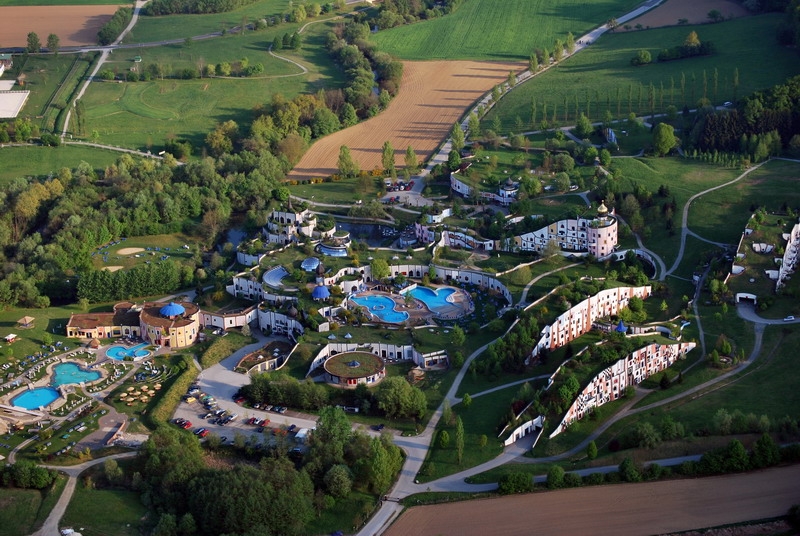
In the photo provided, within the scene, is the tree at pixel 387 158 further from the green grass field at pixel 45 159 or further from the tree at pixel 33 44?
the tree at pixel 33 44

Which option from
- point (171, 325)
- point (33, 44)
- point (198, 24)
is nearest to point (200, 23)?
point (198, 24)

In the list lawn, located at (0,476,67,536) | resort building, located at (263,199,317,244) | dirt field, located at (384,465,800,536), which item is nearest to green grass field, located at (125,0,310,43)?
resort building, located at (263,199,317,244)

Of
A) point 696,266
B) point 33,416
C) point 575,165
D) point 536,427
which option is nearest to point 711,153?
point 575,165

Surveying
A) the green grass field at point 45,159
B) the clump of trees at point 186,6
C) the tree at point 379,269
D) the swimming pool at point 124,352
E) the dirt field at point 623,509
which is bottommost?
the dirt field at point 623,509

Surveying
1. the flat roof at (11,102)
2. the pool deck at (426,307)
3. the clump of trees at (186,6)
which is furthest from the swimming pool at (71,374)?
the clump of trees at (186,6)

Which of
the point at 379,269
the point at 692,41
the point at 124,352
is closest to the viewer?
the point at 124,352

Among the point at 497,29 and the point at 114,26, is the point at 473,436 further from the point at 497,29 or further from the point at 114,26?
the point at 114,26
